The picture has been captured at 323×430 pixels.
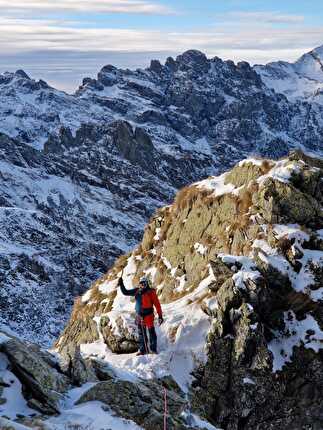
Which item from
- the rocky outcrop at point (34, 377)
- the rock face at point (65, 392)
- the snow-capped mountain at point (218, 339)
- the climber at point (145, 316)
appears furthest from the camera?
the climber at point (145, 316)

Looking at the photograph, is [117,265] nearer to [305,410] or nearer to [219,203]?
[219,203]

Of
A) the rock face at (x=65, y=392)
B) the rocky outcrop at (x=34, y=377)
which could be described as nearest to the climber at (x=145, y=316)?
the rock face at (x=65, y=392)

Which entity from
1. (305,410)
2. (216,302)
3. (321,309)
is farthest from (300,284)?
(305,410)

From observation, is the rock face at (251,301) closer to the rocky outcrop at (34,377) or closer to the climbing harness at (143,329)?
the climbing harness at (143,329)

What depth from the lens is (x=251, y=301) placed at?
2158cm

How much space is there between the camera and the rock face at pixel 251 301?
2020 centimetres

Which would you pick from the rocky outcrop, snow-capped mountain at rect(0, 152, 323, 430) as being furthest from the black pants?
the rocky outcrop

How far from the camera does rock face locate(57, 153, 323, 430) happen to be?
20203mm

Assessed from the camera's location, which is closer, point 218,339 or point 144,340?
point 144,340

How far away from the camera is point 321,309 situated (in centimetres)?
2222

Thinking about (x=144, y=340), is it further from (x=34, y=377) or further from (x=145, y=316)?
(x=34, y=377)

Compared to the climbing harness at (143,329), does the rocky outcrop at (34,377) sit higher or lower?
higher

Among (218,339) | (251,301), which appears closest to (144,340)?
(218,339)

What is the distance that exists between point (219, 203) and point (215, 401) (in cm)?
1061
